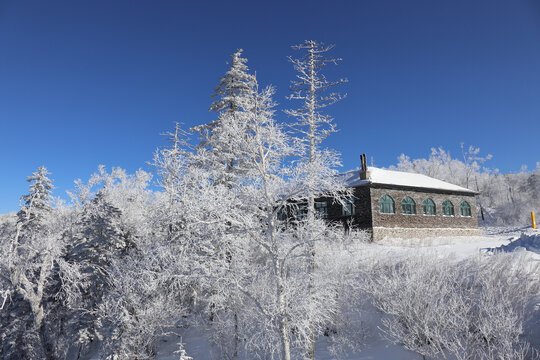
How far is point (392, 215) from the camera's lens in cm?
2773

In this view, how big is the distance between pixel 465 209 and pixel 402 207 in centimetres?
863

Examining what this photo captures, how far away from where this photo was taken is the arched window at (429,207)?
97.8 ft

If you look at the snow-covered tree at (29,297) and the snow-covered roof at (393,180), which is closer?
the snow-covered tree at (29,297)

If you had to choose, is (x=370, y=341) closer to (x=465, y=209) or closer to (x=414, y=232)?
(x=414, y=232)

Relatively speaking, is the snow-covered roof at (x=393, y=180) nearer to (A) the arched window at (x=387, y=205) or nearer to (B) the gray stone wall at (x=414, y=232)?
(A) the arched window at (x=387, y=205)

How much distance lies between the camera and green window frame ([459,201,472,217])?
3206 centimetres

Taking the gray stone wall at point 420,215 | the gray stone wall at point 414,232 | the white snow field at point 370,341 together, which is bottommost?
the white snow field at point 370,341

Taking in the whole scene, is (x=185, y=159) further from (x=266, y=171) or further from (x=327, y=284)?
(x=327, y=284)

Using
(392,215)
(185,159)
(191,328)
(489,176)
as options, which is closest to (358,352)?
(191,328)

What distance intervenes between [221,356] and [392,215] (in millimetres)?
18042

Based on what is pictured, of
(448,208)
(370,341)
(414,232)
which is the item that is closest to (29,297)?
(370,341)

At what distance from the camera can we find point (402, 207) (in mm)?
28469

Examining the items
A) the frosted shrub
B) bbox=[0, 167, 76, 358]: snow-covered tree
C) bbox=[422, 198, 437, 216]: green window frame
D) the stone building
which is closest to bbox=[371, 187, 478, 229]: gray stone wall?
the stone building

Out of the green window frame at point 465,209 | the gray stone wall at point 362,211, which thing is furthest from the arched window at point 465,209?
the gray stone wall at point 362,211
